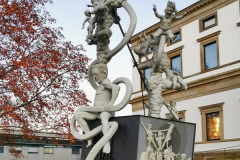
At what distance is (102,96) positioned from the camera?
6.00 meters

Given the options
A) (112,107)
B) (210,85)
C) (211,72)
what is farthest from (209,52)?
(112,107)

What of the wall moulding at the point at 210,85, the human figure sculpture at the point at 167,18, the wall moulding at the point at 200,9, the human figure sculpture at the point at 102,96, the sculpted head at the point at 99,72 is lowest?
the human figure sculpture at the point at 102,96

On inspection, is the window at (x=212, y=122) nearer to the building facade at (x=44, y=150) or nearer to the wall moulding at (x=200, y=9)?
the wall moulding at (x=200, y=9)

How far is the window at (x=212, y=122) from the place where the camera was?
77.8 feet

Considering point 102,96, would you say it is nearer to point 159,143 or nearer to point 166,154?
point 159,143

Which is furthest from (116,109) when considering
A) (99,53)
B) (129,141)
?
(99,53)

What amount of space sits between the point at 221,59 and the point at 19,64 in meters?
15.9

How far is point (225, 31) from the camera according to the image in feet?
80.2

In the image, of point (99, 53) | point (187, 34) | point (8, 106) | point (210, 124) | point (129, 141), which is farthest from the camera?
point (187, 34)

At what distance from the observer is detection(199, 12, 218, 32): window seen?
25353 mm

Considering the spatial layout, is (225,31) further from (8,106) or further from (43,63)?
(8,106)

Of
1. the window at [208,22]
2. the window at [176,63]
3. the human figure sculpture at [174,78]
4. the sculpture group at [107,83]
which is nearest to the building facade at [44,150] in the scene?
the window at [176,63]

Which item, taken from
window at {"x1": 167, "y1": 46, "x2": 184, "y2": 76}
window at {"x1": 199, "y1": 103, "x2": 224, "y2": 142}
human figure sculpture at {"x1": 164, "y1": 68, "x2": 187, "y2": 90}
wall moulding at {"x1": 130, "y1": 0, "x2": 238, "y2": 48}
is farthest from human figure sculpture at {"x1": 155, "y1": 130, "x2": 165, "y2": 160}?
window at {"x1": 167, "y1": 46, "x2": 184, "y2": 76}

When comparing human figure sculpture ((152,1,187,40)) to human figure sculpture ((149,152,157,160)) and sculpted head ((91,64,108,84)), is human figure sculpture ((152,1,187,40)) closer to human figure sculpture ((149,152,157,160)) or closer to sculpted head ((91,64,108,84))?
sculpted head ((91,64,108,84))
